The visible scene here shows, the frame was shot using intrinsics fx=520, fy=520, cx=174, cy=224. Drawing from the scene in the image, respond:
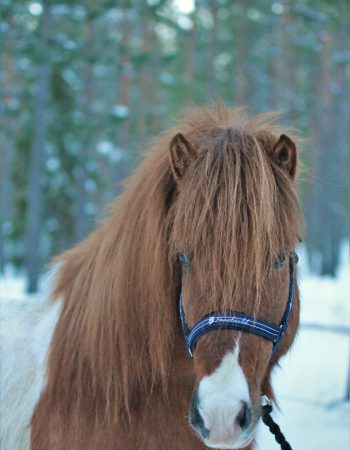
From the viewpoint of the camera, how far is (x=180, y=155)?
213cm

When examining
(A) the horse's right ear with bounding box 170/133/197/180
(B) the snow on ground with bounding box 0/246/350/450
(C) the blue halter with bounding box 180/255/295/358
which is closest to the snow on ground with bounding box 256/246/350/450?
(B) the snow on ground with bounding box 0/246/350/450

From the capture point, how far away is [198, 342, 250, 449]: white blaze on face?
1678mm

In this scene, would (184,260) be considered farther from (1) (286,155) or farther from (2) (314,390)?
(2) (314,390)

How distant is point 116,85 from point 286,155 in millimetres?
14656

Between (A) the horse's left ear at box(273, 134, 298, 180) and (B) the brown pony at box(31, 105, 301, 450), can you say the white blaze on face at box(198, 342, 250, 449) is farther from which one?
(A) the horse's left ear at box(273, 134, 298, 180)

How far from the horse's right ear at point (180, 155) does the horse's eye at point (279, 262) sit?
52 cm

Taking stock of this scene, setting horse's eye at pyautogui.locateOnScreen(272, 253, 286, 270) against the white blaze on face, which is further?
horse's eye at pyautogui.locateOnScreen(272, 253, 286, 270)

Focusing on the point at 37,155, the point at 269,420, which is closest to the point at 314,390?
the point at 269,420

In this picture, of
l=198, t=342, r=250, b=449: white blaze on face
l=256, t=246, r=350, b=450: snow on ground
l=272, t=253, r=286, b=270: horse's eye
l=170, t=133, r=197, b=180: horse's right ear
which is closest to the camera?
l=198, t=342, r=250, b=449: white blaze on face

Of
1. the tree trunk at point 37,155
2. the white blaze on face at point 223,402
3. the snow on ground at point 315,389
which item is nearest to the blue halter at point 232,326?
the white blaze on face at point 223,402

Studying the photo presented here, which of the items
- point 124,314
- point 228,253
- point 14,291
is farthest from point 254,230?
point 14,291

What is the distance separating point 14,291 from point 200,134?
12519 millimetres

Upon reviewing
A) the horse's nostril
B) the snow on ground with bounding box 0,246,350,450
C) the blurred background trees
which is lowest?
the snow on ground with bounding box 0,246,350,450

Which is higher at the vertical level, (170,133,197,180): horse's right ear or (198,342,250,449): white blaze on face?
(170,133,197,180): horse's right ear
